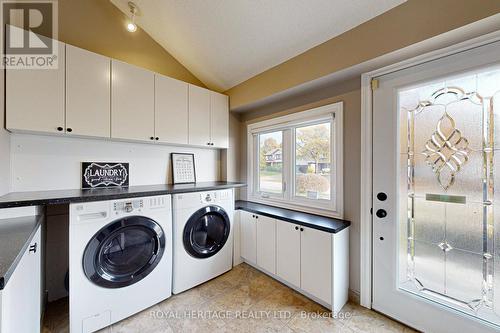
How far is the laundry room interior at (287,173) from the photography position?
1.38 metres

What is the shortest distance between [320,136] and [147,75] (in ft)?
6.50

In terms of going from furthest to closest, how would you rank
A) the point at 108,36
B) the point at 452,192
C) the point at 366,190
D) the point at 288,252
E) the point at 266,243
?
the point at 266,243
the point at 108,36
the point at 288,252
the point at 366,190
the point at 452,192

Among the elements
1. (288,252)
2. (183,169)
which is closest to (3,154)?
(183,169)

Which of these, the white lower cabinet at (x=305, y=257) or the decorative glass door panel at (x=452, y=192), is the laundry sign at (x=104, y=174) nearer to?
the white lower cabinet at (x=305, y=257)

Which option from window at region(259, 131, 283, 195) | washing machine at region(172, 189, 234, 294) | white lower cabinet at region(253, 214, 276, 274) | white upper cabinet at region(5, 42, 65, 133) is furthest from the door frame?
white upper cabinet at region(5, 42, 65, 133)

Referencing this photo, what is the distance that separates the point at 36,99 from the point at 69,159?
59cm

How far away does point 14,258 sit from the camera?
0.77 m

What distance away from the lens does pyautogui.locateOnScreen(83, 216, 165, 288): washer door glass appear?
1.55 m

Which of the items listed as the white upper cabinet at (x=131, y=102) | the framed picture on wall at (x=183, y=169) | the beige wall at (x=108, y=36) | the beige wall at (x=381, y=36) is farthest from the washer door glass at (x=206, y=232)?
the beige wall at (x=108, y=36)

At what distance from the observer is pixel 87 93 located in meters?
1.77

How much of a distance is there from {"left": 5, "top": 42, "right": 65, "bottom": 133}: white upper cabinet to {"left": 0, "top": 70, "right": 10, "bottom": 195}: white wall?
0.11 ft

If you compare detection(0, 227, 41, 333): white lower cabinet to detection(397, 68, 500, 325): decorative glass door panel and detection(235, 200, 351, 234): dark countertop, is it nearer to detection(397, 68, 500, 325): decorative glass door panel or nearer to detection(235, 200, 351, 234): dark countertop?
detection(235, 200, 351, 234): dark countertop

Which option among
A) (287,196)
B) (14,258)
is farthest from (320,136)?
(14,258)

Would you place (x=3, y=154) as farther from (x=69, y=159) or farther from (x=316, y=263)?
(x=316, y=263)
